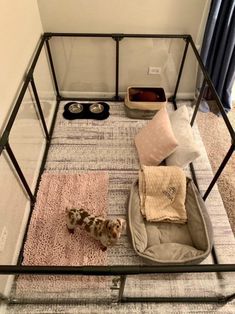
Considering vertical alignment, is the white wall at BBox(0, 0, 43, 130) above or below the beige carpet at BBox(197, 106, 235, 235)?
above

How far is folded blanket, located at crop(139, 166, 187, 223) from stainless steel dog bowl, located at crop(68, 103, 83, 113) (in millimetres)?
931

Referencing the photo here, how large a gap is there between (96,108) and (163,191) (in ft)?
3.35

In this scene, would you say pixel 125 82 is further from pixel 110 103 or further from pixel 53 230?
→ pixel 53 230

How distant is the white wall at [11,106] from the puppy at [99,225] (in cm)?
30

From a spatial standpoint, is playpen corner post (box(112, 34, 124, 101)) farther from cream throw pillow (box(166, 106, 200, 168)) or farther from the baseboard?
cream throw pillow (box(166, 106, 200, 168))

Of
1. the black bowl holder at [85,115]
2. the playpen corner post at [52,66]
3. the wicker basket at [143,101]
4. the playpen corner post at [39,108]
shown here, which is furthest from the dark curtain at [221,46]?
the playpen corner post at [39,108]

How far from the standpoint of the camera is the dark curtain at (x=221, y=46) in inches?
70.6

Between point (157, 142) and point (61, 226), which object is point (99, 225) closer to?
point (61, 226)

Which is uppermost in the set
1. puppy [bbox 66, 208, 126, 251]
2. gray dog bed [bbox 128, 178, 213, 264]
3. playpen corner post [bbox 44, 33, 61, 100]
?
playpen corner post [bbox 44, 33, 61, 100]

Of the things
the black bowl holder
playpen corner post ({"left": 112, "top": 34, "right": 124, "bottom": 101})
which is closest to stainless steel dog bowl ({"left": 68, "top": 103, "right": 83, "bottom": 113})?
the black bowl holder

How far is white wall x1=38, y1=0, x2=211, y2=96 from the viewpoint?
6.06 ft

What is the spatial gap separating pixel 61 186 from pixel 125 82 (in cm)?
110

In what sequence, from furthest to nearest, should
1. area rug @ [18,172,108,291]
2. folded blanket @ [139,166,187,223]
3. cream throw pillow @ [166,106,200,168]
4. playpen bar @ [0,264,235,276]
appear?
cream throw pillow @ [166,106,200,168]
folded blanket @ [139,166,187,223]
area rug @ [18,172,108,291]
playpen bar @ [0,264,235,276]

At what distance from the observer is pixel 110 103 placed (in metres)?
2.35
